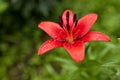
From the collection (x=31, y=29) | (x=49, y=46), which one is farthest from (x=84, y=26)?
(x=31, y=29)

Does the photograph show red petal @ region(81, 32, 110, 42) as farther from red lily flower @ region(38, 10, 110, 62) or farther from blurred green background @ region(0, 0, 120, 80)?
blurred green background @ region(0, 0, 120, 80)

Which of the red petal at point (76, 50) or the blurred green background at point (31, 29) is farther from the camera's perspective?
the blurred green background at point (31, 29)

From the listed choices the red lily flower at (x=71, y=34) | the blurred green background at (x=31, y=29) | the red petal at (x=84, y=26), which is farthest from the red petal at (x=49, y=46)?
the blurred green background at (x=31, y=29)

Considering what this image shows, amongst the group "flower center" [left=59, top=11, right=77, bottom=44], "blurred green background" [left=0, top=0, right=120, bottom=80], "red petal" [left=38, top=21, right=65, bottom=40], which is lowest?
"blurred green background" [left=0, top=0, right=120, bottom=80]

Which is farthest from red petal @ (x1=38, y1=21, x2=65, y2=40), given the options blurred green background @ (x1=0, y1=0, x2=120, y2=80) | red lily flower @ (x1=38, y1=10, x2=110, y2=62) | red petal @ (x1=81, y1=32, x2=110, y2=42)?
blurred green background @ (x1=0, y1=0, x2=120, y2=80)

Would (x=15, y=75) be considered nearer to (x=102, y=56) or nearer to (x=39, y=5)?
(x=39, y=5)

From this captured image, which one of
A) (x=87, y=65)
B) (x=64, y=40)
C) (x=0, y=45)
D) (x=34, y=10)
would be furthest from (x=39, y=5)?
(x=64, y=40)

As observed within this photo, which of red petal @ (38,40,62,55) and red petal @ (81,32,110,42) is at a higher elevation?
red petal @ (81,32,110,42)

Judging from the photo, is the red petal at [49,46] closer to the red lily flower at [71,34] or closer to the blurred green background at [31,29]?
the red lily flower at [71,34]
